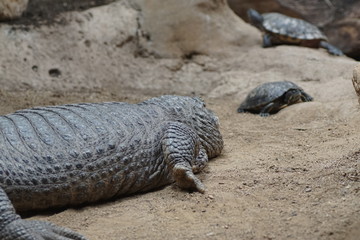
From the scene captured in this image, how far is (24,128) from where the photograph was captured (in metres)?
3.50

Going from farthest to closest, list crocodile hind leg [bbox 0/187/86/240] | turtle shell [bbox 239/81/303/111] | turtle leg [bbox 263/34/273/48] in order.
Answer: turtle leg [bbox 263/34/273/48] < turtle shell [bbox 239/81/303/111] < crocodile hind leg [bbox 0/187/86/240]

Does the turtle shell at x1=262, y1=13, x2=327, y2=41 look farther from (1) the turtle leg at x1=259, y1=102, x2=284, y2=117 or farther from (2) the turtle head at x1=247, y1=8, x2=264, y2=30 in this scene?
(1) the turtle leg at x1=259, y1=102, x2=284, y2=117

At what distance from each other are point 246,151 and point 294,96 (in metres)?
1.87

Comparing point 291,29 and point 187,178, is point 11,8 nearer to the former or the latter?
point 291,29

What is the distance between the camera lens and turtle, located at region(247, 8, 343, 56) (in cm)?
809

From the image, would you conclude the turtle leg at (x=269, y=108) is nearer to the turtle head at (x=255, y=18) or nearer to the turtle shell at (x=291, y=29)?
the turtle shell at (x=291, y=29)

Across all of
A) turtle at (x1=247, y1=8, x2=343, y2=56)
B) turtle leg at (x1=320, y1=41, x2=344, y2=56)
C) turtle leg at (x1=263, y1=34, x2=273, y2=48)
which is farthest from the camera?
turtle at (x1=247, y1=8, x2=343, y2=56)

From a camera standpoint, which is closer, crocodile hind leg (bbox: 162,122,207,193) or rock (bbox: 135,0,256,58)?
crocodile hind leg (bbox: 162,122,207,193)

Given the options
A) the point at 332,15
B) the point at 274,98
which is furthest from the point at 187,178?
the point at 332,15

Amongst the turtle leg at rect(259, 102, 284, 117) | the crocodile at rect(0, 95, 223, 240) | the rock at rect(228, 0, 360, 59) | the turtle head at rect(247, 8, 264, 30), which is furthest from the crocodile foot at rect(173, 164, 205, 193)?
the rock at rect(228, 0, 360, 59)

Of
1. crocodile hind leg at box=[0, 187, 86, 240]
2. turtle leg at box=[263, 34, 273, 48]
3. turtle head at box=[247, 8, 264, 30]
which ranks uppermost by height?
crocodile hind leg at box=[0, 187, 86, 240]

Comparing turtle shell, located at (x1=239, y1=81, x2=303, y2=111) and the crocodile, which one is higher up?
the crocodile

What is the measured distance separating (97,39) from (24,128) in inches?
158

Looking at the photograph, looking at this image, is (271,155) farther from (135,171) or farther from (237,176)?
(135,171)
